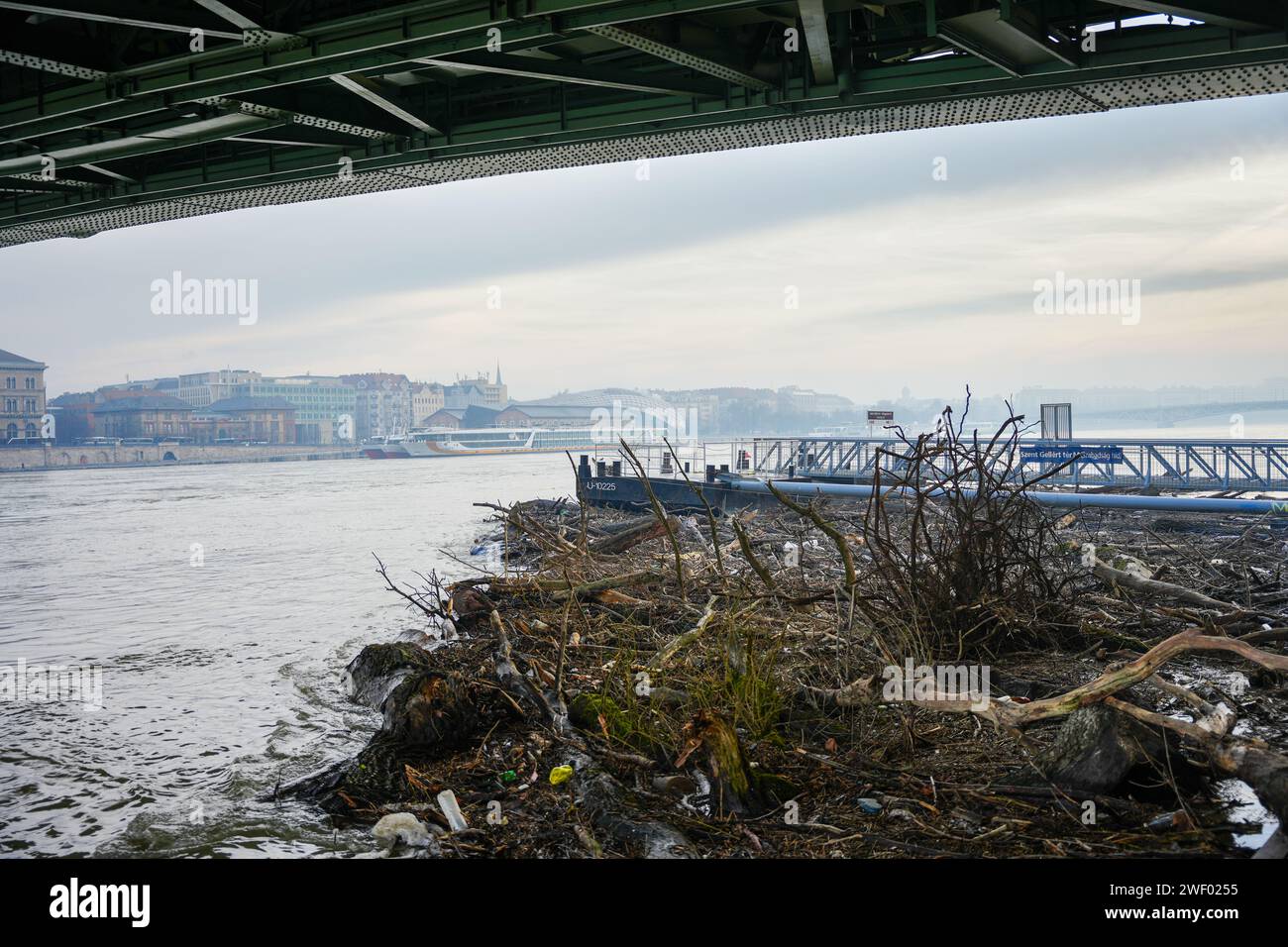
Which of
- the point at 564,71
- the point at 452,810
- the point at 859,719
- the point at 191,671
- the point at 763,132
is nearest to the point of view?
Answer: the point at 452,810

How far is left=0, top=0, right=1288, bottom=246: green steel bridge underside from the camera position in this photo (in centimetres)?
844

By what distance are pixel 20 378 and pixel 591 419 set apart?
249ft

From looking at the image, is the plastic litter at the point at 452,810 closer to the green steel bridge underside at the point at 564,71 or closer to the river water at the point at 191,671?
the river water at the point at 191,671

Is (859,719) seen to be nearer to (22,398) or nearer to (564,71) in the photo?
(564,71)

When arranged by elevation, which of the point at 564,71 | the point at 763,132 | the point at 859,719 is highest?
the point at 564,71

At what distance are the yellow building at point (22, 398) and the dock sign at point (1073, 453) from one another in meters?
119

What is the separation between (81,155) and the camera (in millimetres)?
12562

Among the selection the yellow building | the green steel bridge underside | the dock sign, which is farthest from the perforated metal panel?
the yellow building

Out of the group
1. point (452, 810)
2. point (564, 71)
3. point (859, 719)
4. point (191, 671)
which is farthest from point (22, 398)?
point (859, 719)

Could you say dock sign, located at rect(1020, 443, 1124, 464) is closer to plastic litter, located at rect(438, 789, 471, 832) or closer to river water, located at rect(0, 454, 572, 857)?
river water, located at rect(0, 454, 572, 857)

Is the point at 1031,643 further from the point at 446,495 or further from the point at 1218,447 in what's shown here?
the point at 446,495

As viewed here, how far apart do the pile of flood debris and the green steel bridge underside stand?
172 inches

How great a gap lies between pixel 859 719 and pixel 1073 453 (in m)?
19.9

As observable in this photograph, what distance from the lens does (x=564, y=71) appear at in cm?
971
